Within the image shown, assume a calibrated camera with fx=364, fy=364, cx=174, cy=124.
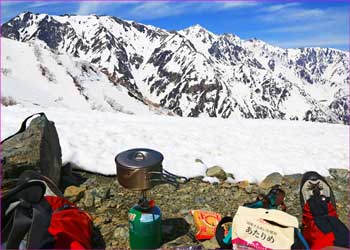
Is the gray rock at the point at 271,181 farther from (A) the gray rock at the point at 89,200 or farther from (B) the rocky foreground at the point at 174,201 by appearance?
(A) the gray rock at the point at 89,200

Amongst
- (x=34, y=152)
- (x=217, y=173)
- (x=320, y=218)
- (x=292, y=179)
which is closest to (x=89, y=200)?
(x=34, y=152)

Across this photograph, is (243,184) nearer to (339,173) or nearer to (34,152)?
(339,173)

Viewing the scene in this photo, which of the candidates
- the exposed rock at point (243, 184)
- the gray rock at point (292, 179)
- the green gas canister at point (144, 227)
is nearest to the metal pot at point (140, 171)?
the green gas canister at point (144, 227)

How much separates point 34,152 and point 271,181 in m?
5.44

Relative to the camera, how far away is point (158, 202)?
735 cm

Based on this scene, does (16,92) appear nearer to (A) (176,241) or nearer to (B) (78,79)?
(B) (78,79)

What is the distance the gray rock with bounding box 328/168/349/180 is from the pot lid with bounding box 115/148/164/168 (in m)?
6.68

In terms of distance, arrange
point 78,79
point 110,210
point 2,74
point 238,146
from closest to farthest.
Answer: point 110,210 → point 238,146 → point 2,74 → point 78,79

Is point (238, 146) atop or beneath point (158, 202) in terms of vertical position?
atop

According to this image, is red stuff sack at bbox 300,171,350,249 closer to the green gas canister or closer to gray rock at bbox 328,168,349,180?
the green gas canister

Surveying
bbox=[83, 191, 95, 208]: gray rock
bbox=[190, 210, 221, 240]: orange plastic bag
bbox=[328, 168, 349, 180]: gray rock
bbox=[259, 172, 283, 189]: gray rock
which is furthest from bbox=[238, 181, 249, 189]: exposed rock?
bbox=[83, 191, 95, 208]: gray rock

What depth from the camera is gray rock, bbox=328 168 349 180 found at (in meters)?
9.70

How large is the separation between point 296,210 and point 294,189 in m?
1.17

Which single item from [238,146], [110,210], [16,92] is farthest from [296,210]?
[16,92]
